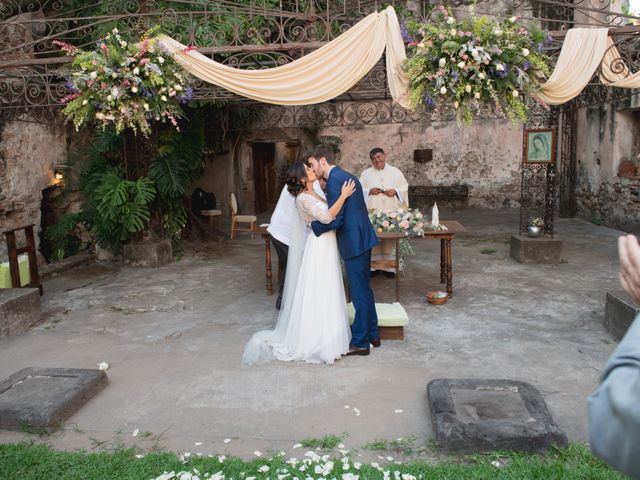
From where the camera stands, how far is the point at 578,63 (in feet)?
19.1

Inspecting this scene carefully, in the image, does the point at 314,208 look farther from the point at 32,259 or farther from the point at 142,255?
the point at 142,255

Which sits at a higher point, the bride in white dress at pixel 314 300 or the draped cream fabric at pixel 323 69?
the draped cream fabric at pixel 323 69

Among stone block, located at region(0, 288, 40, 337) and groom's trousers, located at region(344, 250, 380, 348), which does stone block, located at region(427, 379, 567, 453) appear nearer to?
groom's trousers, located at region(344, 250, 380, 348)

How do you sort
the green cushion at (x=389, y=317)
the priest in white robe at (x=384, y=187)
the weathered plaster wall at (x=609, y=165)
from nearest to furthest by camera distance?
the green cushion at (x=389, y=317), the priest in white robe at (x=384, y=187), the weathered plaster wall at (x=609, y=165)

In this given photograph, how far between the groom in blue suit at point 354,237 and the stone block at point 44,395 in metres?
2.32

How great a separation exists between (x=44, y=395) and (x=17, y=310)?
8.18 feet

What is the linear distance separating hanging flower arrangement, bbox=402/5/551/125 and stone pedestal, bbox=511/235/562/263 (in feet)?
13.8

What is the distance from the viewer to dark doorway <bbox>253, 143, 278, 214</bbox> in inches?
711

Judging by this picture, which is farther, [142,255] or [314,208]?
[142,255]

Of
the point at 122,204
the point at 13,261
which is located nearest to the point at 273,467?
the point at 13,261

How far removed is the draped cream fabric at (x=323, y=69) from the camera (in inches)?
229

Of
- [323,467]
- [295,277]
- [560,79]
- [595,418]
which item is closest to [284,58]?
[295,277]

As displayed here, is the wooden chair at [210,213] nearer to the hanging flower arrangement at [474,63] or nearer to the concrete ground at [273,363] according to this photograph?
the concrete ground at [273,363]

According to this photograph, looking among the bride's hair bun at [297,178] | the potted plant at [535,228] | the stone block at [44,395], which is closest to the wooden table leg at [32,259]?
the stone block at [44,395]
